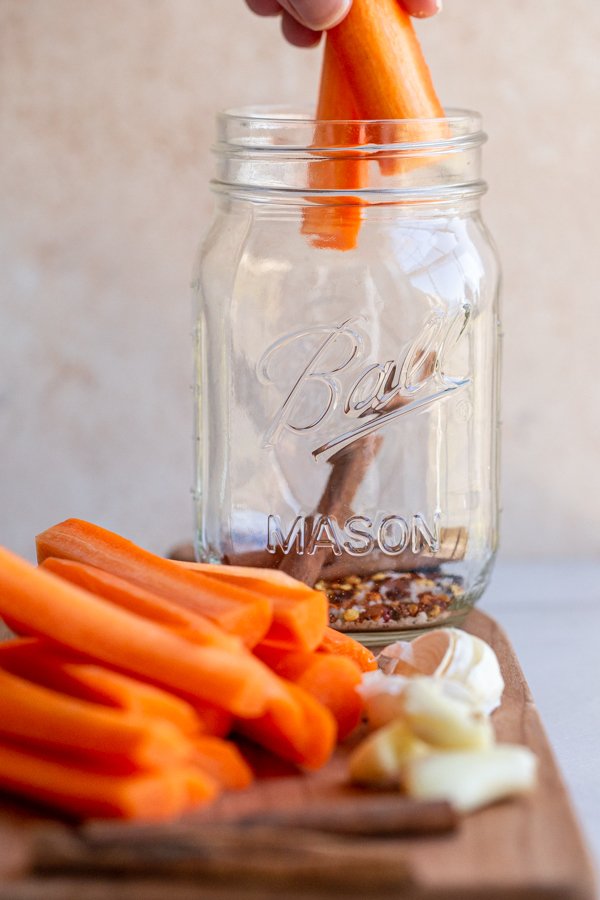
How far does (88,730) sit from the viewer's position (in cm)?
58

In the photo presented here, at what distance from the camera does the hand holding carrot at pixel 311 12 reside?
82cm

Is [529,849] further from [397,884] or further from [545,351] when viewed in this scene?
[545,351]

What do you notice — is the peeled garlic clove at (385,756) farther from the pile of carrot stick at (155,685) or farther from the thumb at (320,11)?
the thumb at (320,11)

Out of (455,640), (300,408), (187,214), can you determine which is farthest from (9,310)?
(455,640)

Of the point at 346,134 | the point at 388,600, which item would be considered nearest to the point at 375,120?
the point at 346,134

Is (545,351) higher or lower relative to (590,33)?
lower

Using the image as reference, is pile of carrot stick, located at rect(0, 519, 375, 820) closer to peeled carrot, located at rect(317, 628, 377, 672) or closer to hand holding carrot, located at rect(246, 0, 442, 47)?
peeled carrot, located at rect(317, 628, 377, 672)

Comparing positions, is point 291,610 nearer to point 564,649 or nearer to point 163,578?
point 163,578

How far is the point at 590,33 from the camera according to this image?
3.94 ft

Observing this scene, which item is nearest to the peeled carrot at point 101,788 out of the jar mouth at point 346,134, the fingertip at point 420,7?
the jar mouth at point 346,134

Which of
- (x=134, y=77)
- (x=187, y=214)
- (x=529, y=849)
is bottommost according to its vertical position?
(x=529, y=849)

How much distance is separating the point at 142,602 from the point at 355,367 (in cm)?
30

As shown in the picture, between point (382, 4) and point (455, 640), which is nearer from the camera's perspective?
point (455, 640)

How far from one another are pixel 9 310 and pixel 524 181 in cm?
57
